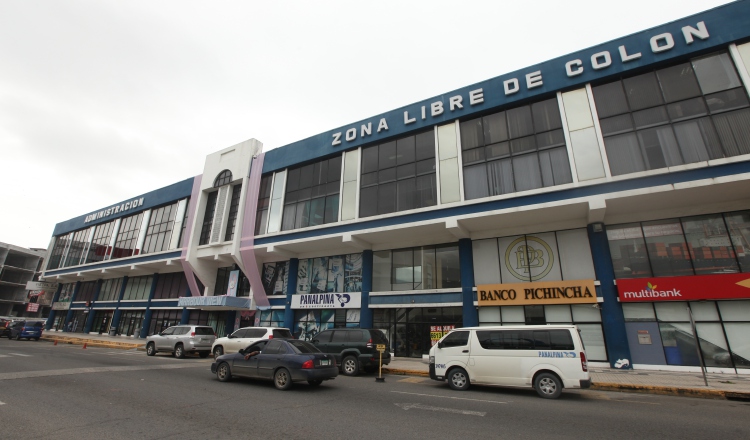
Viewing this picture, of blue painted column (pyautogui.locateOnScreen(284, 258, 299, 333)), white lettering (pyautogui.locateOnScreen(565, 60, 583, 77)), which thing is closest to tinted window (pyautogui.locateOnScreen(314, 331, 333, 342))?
blue painted column (pyautogui.locateOnScreen(284, 258, 299, 333))

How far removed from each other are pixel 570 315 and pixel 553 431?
11.6m

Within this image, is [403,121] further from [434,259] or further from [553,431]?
[553,431]

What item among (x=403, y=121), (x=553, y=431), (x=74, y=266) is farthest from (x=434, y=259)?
(x=74, y=266)

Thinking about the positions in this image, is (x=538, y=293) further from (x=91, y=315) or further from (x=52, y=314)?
(x=52, y=314)

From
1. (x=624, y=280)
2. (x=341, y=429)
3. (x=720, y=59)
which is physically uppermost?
(x=720, y=59)

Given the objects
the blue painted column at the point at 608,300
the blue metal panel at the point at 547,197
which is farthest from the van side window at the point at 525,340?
the blue metal panel at the point at 547,197

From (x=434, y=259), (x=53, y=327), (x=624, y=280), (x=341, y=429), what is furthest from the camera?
(x=53, y=327)

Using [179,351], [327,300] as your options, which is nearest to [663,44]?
[327,300]

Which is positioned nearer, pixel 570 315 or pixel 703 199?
pixel 703 199

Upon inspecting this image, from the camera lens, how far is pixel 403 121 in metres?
22.0

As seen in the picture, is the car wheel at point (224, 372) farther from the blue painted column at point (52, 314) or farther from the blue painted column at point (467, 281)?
the blue painted column at point (52, 314)

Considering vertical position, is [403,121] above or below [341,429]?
above

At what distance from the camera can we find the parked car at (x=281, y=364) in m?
9.86

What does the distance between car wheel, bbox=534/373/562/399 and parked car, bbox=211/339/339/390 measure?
19.4 feet
